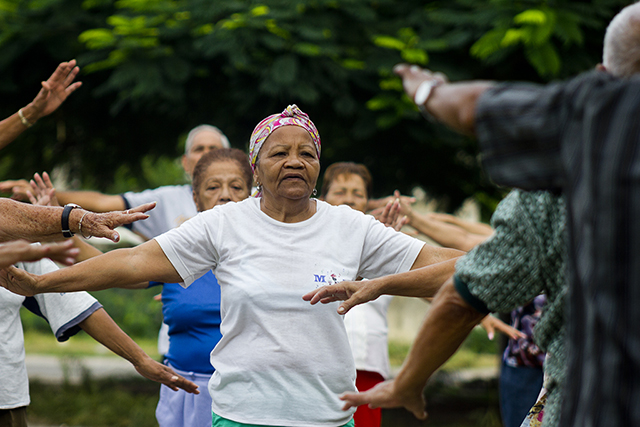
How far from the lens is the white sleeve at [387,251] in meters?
2.68

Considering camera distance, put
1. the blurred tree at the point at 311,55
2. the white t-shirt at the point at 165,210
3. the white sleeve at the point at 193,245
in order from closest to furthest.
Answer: the white sleeve at the point at 193,245, the white t-shirt at the point at 165,210, the blurred tree at the point at 311,55

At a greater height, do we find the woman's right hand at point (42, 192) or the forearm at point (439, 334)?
the woman's right hand at point (42, 192)

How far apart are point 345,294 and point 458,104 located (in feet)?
3.26

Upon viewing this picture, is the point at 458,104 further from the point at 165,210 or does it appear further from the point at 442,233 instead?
the point at 165,210

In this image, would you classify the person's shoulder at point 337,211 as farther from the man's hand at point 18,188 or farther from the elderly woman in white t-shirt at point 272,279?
the man's hand at point 18,188

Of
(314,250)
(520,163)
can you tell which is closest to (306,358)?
(314,250)

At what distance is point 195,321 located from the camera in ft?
11.1

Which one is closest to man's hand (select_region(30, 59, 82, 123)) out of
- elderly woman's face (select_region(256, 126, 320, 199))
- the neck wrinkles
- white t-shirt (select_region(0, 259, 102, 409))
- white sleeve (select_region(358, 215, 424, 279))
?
white t-shirt (select_region(0, 259, 102, 409))

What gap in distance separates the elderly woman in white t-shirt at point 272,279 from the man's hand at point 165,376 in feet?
2.02

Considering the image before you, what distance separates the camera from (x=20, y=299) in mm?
3041

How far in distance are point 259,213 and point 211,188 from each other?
1166mm

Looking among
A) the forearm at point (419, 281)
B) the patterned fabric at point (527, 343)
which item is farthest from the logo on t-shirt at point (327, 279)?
the patterned fabric at point (527, 343)

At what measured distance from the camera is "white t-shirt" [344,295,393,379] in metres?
4.02

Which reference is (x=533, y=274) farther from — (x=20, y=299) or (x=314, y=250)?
(x=20, y=299)
